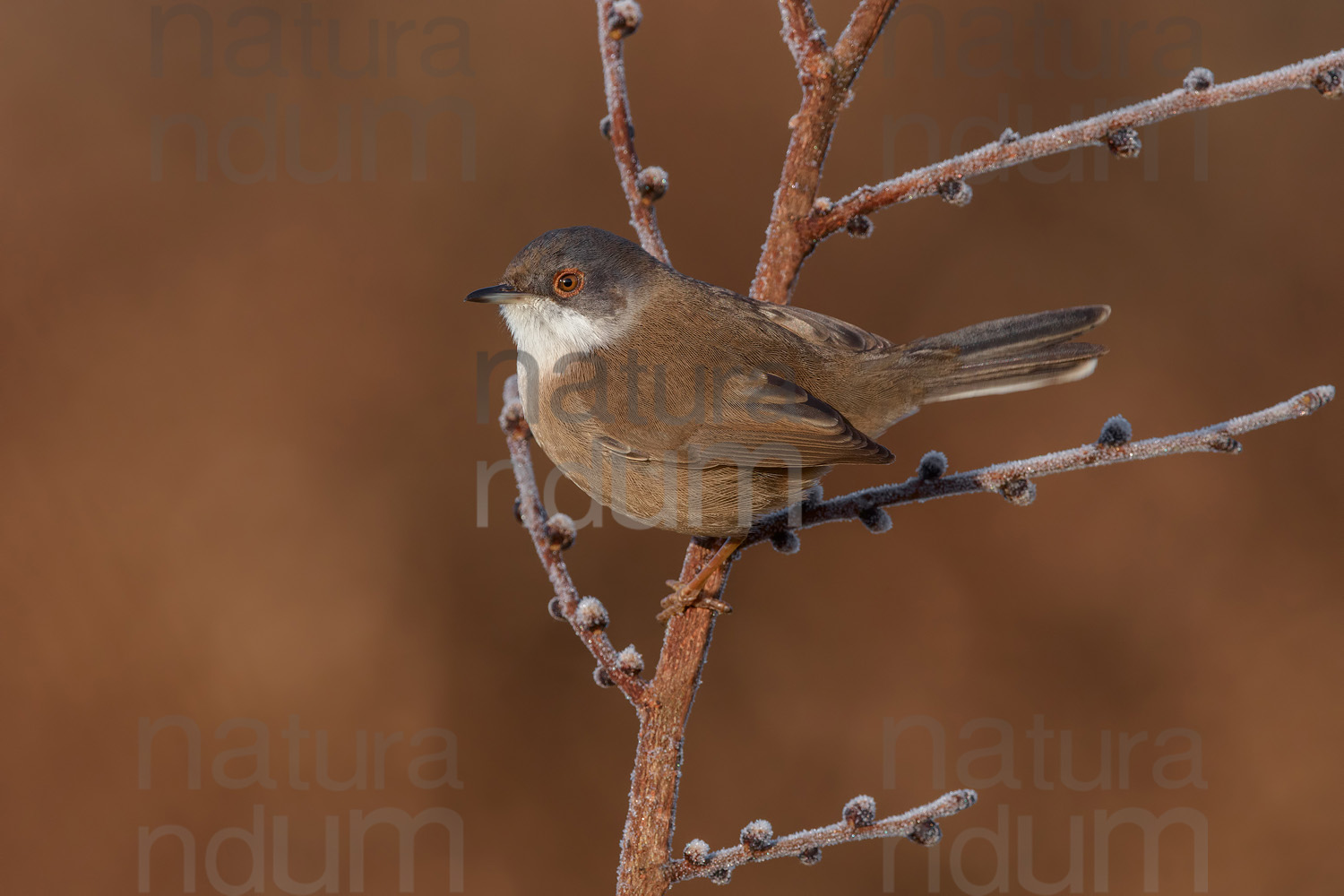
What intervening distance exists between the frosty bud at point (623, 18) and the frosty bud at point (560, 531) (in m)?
1.10

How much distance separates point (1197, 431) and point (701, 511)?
3.61 feet

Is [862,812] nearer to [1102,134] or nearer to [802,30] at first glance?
[1102,134]

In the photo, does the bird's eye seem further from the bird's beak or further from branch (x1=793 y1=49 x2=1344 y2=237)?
branch (x1=793 y1=49 x2=1344 y2=237)

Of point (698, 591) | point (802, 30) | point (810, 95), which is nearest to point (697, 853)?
point (698, 591)

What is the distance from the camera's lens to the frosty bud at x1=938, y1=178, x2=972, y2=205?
1.93 metres

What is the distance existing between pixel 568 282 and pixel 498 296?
0.65ft

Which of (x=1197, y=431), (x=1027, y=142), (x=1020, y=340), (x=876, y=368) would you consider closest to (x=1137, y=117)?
(x=1027, y=142)

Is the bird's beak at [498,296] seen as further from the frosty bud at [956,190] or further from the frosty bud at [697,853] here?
the frosty bud at [697,853]

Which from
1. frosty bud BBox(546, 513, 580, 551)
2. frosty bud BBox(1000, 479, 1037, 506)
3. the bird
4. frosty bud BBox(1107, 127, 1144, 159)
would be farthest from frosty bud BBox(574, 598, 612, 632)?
frosty bud BBox(1107, 127, 1144, 159)

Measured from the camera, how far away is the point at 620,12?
83.5 inches

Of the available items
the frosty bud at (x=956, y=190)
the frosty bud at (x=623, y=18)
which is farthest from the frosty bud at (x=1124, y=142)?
the frosty bud at (x=623, y=18)

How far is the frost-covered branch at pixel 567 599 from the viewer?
1.95 meters

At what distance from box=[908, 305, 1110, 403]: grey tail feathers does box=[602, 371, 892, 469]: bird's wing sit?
1.13ft

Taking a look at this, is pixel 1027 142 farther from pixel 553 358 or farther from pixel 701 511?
pixel 553 358
